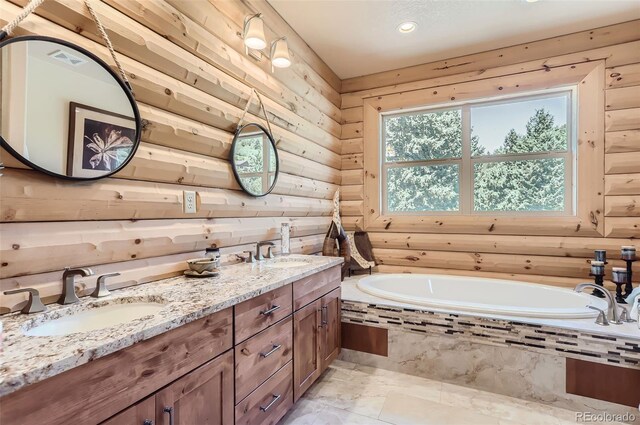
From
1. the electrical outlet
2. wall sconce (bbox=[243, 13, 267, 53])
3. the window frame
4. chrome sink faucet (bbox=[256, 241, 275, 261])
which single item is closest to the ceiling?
the window frame

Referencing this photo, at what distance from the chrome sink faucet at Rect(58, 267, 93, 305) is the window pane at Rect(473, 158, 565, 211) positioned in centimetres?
320

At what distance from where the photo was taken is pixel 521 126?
10.0ft

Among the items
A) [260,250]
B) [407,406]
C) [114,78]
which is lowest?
[407,406]

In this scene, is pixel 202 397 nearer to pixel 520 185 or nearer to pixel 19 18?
pixel 19 18

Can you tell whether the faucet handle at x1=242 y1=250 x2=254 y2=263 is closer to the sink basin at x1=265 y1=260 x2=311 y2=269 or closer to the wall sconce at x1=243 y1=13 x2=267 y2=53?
the sink basin at x1=265 y1=260 x2=311 y2=269

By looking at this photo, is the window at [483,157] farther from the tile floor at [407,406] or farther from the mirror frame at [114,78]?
the mirror frame at [114,78]

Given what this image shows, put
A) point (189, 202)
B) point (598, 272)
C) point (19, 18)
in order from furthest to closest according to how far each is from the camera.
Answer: point (598, 272) → point (189, 202) → point (19, 18)

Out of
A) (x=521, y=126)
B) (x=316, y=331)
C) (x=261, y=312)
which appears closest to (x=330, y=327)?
(x=316, y=331)

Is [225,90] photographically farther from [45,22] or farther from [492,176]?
[492,176]

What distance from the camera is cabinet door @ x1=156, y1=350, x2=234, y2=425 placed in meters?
1.00

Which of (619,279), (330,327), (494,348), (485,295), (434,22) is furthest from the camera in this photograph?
(485,295)

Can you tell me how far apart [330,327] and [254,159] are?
1.31 m

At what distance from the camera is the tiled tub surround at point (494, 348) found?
1.87m

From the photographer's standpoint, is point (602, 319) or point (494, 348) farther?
point (494, 348)
